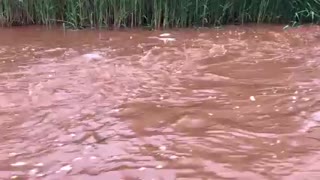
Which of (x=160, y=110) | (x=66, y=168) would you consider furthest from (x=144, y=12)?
(x=66, y=168)

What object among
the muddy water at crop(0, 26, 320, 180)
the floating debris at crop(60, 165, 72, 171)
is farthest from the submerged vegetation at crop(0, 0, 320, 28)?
the floating debris at crop(60, 165, 72, 171)

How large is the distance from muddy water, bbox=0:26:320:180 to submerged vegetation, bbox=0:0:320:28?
1.23 meters

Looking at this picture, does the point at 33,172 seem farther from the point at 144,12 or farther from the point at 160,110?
the point at 144,12

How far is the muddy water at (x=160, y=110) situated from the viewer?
11.9 ft

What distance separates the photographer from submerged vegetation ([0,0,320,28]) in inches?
351

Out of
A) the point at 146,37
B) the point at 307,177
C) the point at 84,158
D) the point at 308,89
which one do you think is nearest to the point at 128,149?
the point at 84,158

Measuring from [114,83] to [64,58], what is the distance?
4.99ft

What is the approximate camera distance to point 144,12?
29.9ft

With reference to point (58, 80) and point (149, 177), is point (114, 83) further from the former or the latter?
point (149, 177)

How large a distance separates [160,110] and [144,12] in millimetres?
4656

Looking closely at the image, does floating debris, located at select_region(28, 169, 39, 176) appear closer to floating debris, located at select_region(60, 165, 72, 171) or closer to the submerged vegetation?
floating debris, located at select_region(60, 165, 72, 171)

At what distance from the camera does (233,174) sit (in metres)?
3.47

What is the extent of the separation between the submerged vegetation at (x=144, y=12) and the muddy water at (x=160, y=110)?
123 cm

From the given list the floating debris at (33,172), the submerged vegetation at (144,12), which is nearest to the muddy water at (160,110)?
the floating debris at (33,172)
